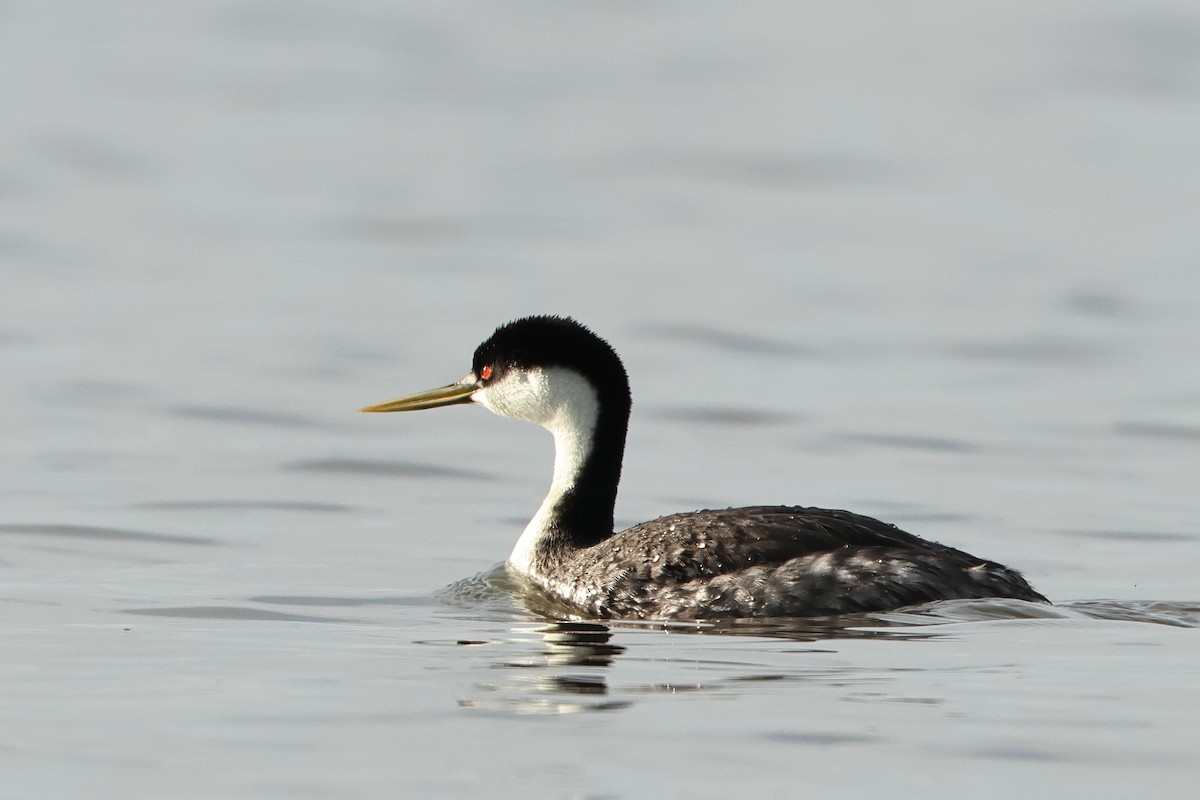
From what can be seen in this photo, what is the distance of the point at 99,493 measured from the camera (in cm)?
1508

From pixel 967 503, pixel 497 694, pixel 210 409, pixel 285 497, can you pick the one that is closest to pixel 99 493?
pixel 285 497

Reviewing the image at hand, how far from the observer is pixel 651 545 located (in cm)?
1162

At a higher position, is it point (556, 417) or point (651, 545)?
point (556, 417)

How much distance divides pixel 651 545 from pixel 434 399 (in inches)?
80.9

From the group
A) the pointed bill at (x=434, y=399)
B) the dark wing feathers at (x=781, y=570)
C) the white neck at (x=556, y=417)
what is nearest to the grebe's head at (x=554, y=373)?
Answer: the white neck at (x=556, y=417)

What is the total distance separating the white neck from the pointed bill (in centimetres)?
41

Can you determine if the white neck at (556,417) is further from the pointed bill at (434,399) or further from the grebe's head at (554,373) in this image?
the pointed bill at (434,399)

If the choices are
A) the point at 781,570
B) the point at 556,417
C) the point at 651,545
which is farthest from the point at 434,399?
the point at 781,570

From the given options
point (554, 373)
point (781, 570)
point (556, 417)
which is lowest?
point (781, 570)

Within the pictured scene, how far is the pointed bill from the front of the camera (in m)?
13.1

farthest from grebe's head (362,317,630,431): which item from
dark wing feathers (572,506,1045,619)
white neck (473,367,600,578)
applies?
dark wing feathers (572,506,1045,619)

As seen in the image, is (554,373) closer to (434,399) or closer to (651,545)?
(434,399)

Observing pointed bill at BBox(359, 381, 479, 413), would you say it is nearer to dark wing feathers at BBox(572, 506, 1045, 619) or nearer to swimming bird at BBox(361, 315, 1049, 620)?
swimming bird at BBox(361, 315, 1049, 620)

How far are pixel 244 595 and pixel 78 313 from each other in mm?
10219
